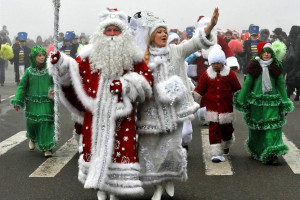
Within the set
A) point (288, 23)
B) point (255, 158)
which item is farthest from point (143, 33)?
point (288, 23)

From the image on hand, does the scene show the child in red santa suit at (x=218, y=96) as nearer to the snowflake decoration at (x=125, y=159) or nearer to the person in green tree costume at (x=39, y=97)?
the person in green tree costume at (x=39, y=97)

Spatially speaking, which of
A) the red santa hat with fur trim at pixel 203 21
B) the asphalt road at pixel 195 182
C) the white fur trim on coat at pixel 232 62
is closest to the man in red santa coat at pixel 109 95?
the asphalt road at pixel 195 182

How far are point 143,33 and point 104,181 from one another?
172 cm

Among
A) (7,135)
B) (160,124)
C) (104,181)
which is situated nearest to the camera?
(104,181)

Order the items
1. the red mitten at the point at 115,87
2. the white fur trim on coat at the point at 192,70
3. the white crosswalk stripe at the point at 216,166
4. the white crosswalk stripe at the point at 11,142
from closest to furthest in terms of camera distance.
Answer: the red mitten at the point at 115,87, the white crosswalk stripe at the point at 216,166, the white crosswalk stripe at the point at 11,142, the white fur trim on coat at the point at 192,70

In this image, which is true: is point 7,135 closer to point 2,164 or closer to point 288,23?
point 2,164

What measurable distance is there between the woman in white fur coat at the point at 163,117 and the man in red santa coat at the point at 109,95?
0.78ft

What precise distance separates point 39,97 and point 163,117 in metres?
3.34

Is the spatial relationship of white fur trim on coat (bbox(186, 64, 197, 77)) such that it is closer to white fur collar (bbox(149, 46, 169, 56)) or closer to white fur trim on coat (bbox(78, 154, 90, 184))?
white fur collar (bbox(149, 46, 169, 56))

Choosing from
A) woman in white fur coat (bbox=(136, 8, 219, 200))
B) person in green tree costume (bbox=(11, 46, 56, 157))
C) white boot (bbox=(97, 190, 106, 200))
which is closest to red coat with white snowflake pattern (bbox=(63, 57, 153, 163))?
woman in white fur coat (bbox=(136, 8, 219, 200))

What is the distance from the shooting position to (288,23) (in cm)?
4456

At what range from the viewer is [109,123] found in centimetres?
677

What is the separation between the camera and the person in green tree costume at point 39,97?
988 centimetres

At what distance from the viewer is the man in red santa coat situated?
22.0ft
